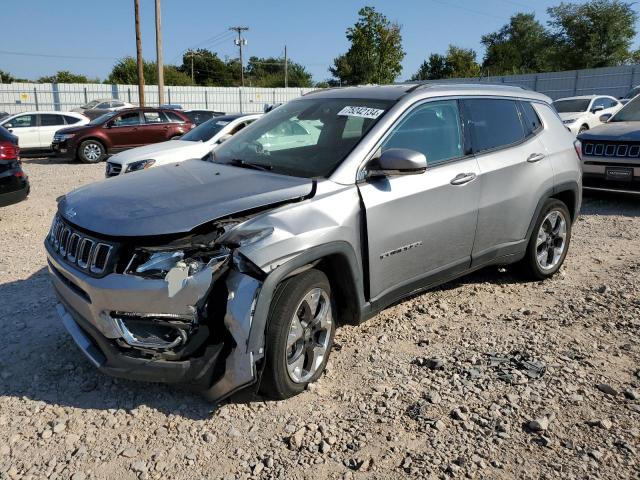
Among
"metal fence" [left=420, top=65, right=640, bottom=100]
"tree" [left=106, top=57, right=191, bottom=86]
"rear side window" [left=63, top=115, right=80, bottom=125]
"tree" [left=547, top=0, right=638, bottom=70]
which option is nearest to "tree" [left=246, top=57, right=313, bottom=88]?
"tree" [left=106, top=57, right=191, bottom=86]

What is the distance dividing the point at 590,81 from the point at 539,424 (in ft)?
102

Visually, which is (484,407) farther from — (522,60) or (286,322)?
(522,60)

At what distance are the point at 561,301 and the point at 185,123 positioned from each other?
14349 mm

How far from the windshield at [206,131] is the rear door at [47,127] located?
867cm

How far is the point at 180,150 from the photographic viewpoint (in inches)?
357

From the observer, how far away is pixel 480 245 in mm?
4238

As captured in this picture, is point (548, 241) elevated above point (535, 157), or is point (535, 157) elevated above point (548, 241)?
point (535, 157)

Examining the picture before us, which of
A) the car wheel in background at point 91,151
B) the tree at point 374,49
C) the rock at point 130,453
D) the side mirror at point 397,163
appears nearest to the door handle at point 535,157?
the side mirror at point 397,163

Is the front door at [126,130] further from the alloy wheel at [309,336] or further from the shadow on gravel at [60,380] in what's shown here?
the alloy wheel at [309,336]

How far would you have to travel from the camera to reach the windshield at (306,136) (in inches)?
140

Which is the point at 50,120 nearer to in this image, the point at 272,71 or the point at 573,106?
the point at 573,106

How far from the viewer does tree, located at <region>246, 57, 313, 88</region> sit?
81.7m

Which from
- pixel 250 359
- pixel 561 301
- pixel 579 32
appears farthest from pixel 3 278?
pixel 579 32

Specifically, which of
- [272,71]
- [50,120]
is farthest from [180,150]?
[272,71]
